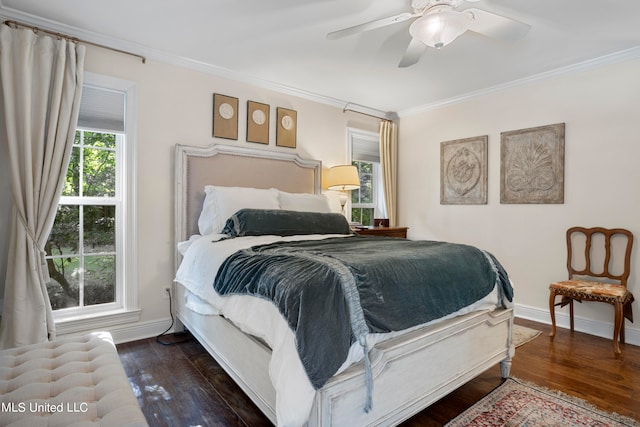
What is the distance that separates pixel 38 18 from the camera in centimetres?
242

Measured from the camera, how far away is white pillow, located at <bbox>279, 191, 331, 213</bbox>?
3213mm

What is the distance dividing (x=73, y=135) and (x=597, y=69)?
14.7 feet

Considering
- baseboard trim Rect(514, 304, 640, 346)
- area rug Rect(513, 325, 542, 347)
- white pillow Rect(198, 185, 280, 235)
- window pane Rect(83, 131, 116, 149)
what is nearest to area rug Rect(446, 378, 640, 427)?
area rug Rect(513, 325, 542, 347)

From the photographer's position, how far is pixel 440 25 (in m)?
2.04

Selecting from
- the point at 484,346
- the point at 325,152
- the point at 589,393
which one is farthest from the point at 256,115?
the point at 589,393

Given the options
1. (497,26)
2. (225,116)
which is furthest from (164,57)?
(497,26)

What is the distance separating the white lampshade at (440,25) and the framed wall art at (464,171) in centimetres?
209

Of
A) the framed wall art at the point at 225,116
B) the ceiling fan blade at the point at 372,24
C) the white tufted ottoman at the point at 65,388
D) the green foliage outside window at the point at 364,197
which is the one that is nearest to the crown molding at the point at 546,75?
the green foliage outside window at the point at 364,197

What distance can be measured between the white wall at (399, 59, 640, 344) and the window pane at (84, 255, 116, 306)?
11.8ft

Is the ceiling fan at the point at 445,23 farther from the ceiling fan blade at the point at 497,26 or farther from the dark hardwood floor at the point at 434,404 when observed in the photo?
the dark hardwood floor at the point at 434,404

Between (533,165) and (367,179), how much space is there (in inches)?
81.1

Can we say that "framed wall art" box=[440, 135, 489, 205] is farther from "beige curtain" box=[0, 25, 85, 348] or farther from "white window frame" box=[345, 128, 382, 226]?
"beige curtain" box=[0, 25, 85, 348]

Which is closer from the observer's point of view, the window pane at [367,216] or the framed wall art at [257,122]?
the framed wall art at [257,122]

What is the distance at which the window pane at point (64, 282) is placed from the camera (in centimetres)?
266
